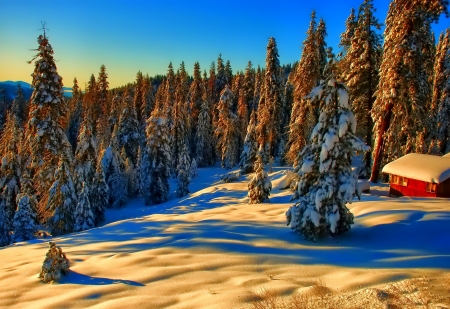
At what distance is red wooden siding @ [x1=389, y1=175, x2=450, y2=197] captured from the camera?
20.0 meters

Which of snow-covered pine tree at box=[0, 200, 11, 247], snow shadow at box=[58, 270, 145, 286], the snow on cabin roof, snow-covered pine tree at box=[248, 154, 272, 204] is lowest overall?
snow-covered pine tree at box=[0, 200, 11, 247]

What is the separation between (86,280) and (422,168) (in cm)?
2053

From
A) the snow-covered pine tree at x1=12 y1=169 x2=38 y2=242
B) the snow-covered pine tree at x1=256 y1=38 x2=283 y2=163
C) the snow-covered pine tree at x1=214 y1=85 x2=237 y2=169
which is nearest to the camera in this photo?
the snow-covered pine tree at x1=12 y1=169 x2=38 y2=242

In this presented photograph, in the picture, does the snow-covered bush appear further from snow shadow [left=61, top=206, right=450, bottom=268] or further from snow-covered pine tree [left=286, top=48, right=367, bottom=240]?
snow-covered pine tree [left=286, top=48, right=367, bottom=240]

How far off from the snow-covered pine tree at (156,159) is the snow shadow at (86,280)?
32245mm

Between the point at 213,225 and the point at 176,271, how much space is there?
6.23 m

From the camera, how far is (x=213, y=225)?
15.3 metres

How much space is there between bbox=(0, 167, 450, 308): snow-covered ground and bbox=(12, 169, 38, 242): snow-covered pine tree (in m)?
12.2

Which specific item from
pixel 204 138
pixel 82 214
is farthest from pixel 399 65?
pixel 204 138

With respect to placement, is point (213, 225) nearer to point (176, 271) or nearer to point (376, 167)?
point (176, 271)

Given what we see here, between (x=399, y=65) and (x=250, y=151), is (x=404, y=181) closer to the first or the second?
(x=399, y=65)

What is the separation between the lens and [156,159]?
42.1 meters

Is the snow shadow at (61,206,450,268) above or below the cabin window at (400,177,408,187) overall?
below

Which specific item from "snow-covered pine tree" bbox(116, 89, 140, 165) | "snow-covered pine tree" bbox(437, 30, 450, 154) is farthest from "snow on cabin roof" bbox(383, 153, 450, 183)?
"snow-covered pine tree" bbox(116, 89, 140, 165)
